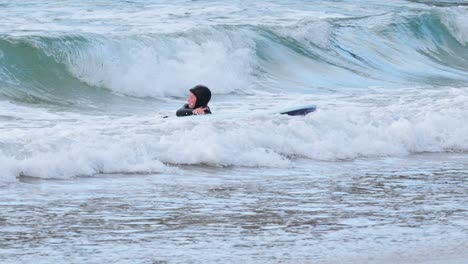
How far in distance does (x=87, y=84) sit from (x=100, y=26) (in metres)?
3.43

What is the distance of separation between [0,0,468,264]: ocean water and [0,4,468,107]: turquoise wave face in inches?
1.6

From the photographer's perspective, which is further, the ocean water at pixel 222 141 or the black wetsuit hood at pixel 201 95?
the black wetsuit hood at pixel 201 95

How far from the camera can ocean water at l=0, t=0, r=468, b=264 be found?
6.79 m

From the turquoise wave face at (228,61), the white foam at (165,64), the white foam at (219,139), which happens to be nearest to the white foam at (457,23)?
the turquoise wave face at (228,61)

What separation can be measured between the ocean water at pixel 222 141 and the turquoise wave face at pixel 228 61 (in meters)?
0.04

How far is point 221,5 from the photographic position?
24234mm

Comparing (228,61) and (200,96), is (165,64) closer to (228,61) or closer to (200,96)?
(228,61)

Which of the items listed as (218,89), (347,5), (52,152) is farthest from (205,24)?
(52,152)

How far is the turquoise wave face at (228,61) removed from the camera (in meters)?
16.2

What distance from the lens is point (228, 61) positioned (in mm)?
18812

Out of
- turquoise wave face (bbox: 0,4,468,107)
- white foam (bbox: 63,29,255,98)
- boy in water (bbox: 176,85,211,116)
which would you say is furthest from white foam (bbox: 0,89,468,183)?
white foam (bbox: 63,29,255,98)

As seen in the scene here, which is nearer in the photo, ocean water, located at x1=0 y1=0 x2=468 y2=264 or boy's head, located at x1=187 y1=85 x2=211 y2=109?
ocean water, located at x1=0 y1=0 x2=468 y2=264

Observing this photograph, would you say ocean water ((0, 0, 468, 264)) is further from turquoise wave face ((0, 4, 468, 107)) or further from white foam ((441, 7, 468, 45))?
white foam ((441, 7, 468, 45))

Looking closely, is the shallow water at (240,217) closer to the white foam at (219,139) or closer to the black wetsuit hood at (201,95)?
the white foam at (219,139)
